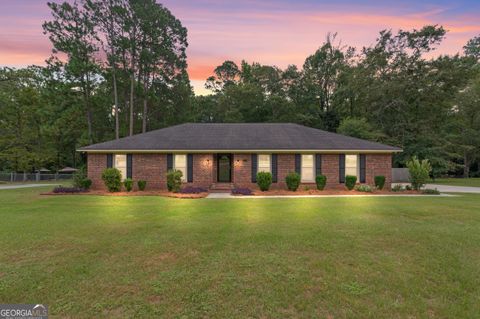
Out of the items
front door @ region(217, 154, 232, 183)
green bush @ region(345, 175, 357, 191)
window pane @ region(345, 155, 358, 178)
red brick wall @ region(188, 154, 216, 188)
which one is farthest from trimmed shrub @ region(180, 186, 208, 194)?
window pane @ region(345, 155, 358, 178)

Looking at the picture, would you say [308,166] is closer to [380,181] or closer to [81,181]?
[380,181]

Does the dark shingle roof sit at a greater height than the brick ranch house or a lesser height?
greater

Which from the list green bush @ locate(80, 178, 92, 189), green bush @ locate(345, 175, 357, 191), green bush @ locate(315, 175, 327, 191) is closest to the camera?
green bush @ locate(80, 178, 92, 189)

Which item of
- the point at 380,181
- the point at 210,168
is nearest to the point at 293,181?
the point at 210,168

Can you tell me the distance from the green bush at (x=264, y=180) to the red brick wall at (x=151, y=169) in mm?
6357

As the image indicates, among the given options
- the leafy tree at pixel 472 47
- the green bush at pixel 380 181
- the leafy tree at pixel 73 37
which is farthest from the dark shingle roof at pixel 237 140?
the leafy tree at pixel 472 47

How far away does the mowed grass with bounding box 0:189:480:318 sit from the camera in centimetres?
337

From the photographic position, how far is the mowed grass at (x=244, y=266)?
337cm

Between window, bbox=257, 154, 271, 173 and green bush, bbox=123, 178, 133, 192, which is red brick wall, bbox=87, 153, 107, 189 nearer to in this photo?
green bush, bbox=123, 178, 133, 192

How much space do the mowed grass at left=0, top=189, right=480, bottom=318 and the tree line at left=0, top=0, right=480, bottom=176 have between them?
23.2 metres

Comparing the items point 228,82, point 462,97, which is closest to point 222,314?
point 462,97

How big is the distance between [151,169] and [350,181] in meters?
13.3

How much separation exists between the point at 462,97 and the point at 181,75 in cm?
3790

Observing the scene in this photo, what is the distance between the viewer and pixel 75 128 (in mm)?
34344
